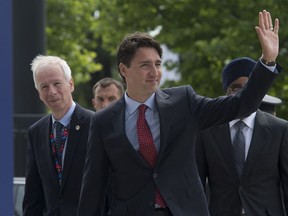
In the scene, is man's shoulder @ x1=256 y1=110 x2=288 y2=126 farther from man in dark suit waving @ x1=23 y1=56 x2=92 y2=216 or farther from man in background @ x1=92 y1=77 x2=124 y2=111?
man in background @ x1=92 y1=77 x2=124 y2=111

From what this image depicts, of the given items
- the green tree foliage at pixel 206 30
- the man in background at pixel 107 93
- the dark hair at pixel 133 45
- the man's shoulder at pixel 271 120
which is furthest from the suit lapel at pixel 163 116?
the green tree foliage at pixel 206 30

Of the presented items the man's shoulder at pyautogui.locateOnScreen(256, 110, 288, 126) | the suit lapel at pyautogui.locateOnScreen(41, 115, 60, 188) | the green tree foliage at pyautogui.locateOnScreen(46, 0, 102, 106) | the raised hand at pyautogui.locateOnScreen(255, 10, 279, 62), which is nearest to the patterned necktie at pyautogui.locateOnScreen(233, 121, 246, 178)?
the man's shoulder at pyautogui.locateOnScreen(256, 110, 288, 126)

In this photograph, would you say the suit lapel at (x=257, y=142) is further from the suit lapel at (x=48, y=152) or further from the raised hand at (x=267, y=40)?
the raised hand at (x=267, y=40)

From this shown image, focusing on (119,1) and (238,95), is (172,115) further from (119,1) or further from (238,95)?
(119,1)

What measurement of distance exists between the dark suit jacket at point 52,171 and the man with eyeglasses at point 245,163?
79 centimetres

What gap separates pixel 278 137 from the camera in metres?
6.54

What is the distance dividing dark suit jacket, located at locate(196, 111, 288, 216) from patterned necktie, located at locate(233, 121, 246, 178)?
4 centimetres

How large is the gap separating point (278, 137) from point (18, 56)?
11943 mm

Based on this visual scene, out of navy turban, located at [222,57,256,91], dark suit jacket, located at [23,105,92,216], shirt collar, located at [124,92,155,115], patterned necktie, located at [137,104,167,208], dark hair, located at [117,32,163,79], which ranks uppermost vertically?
dark hair, located at [117,32,163,79]

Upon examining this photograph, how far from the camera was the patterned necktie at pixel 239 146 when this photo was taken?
657cm

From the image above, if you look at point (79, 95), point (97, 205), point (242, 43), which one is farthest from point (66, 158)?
point (79, 95)

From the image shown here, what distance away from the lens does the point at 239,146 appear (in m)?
6.62

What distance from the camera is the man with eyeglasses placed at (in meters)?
6.44

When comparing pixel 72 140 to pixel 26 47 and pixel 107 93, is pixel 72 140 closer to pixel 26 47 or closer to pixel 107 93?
pixel 107 93
